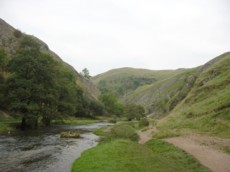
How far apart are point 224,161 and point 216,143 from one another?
9183 mm

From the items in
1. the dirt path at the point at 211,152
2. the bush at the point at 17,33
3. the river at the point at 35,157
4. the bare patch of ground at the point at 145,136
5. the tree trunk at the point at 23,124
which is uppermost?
the bush at the point at 17,33

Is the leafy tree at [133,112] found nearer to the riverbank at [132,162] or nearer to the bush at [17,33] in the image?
the bush at [17,33]

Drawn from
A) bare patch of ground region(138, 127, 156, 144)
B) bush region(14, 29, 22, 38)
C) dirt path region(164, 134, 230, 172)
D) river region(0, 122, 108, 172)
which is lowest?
bare patch of ground region(138, 127, 156, 144)

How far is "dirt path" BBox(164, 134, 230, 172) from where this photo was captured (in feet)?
81.0

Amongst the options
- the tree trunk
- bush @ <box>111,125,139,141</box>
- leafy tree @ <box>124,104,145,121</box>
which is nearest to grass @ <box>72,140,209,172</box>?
bush @ <box>111,125,139,141</box>

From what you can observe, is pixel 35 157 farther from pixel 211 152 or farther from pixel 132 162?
pixel 211 152

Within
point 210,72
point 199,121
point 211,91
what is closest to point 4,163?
point 199,121

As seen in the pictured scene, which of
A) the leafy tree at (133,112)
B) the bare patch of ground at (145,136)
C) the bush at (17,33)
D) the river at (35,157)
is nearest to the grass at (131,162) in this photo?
the river at (35,157)

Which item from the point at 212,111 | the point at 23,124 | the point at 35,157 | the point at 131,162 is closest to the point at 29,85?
the point at 23,124

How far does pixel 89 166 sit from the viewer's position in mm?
24641

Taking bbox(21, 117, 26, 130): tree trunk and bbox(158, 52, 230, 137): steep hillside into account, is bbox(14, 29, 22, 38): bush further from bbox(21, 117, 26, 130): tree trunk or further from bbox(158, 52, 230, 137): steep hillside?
bbox(158, 52, 230, 137): steep hillside

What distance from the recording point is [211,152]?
30.4 m

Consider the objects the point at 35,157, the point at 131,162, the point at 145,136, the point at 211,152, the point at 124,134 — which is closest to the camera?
the point at 131,162

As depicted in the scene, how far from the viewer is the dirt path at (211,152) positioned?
81.0 feet
